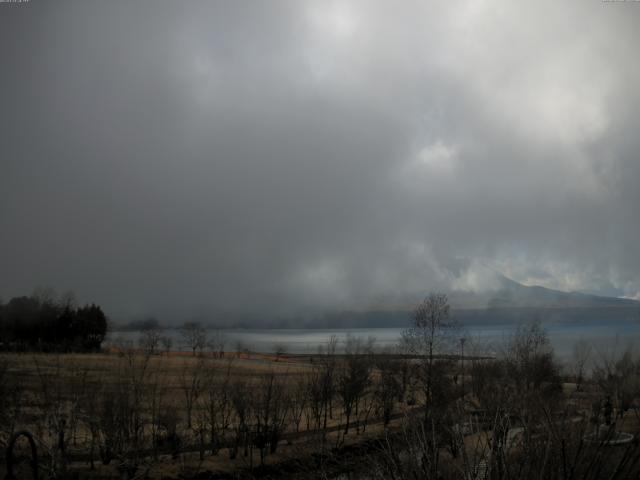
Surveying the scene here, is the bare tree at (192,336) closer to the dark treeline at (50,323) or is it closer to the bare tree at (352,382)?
the dark treeline at (50,323)

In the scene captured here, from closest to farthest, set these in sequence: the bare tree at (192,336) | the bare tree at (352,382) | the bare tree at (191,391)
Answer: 1. the bare tree at (191,391)
2. the bare tree at (352,382)
3. the bare tree at (192,336)

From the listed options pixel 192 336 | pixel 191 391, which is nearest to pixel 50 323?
pixel 192 336

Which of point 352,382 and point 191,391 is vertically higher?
point 352,382

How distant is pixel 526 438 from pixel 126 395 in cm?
2766

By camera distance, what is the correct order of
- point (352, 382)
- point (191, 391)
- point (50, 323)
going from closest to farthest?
point (191, 391) → point (352, 382) → point (50, 323)

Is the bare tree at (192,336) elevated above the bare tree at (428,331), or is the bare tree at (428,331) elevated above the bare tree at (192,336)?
the bare tree at (428,331)

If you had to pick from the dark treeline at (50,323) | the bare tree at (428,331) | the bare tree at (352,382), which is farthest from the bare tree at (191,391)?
the dark treeline at (50,323)

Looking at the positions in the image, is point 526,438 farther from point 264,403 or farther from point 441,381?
point 441,381

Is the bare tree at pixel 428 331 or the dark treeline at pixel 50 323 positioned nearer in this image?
the bare tree at pixel 428 331

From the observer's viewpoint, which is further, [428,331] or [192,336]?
[192,336]

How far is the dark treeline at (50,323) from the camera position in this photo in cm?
13100

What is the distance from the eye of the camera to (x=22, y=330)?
132 m

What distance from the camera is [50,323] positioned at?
135m

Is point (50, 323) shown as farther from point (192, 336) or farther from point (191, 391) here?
point (191, 391)
